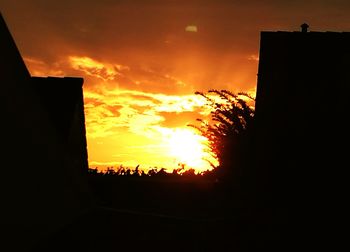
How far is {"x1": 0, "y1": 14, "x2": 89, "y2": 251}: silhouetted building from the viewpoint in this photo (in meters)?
6.98

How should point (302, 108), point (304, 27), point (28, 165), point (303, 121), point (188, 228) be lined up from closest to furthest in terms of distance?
point (28, 165) → point (303, 121) → point (302, 108) → point (188, 228) → point (304, 27)

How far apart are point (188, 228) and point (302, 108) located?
15.4 feet

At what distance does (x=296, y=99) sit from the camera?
1055cm

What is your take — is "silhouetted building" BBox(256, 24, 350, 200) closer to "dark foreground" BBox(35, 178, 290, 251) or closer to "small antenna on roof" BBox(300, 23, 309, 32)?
"dark foreground" BBox(35, 178, 290, 251)

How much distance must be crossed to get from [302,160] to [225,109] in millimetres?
3692

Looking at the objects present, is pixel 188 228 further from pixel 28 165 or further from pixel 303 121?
pixel 28 165

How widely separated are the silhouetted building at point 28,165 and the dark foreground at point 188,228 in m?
0.53

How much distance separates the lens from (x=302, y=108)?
398 inches

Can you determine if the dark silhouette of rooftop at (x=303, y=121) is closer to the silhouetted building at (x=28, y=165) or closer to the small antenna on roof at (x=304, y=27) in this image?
the small antenna on roof at (x=304, y=27)

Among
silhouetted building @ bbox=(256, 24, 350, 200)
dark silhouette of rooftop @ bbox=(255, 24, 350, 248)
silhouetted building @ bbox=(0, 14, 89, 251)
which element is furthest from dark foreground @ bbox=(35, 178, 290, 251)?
silhouetted building @ bbox=(256, 24, 350, 200)

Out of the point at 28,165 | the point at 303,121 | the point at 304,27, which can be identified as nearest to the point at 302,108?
the point at 303,121

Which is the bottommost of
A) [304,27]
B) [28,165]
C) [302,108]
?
[28,165]

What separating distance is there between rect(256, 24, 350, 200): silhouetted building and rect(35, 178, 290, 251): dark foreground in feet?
3.02

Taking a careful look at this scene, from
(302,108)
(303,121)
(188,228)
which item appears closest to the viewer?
(303,121)
